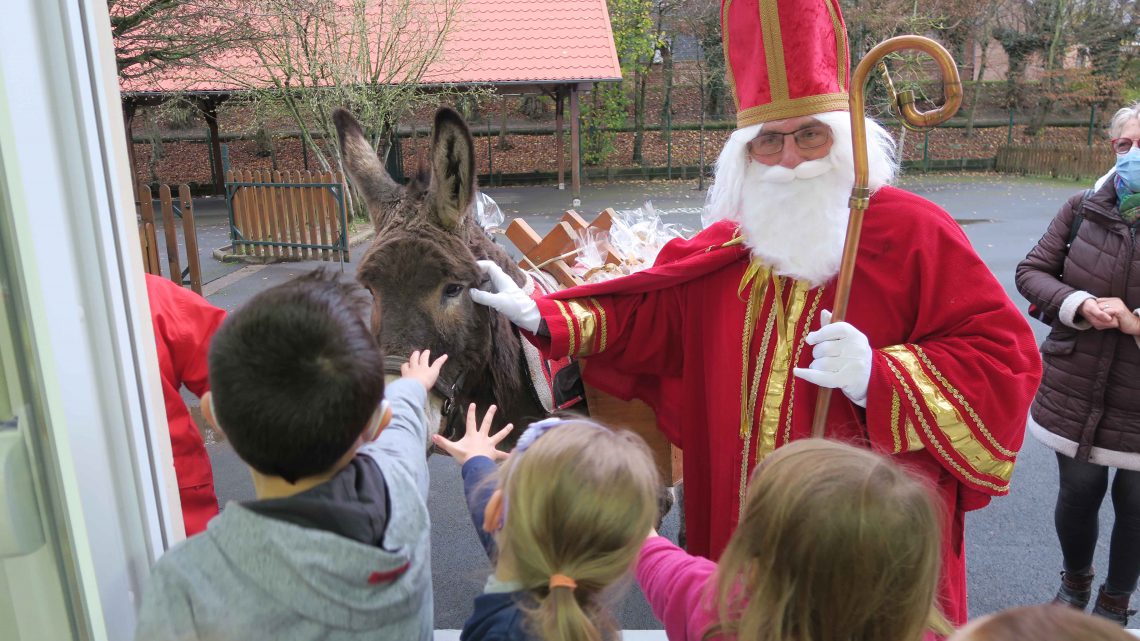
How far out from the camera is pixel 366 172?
278 centimetres

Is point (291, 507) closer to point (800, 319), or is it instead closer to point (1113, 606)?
point (800, 319)

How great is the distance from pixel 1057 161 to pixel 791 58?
24.5 m

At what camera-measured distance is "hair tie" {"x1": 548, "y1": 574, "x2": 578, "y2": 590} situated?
1.18 meters

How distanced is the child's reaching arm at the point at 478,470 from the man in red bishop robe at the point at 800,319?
72cm

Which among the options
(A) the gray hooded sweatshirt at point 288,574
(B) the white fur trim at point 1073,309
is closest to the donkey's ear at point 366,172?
(A) the gray hooded sweatshirt at point 288,574

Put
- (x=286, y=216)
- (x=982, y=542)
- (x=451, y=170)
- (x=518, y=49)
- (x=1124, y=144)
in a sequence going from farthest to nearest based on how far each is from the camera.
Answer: (x=518, y=49) < (x=286, y=216) < (x=982, y=542) < (x=1124, y=144) < (x=451, y=170)

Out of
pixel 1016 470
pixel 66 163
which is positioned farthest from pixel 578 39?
pixel 66 163

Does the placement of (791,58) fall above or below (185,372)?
above

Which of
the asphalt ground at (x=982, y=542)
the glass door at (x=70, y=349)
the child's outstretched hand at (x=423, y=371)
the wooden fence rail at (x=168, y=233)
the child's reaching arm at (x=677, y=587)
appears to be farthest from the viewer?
the wooden fence rail at (x=168, y=233)

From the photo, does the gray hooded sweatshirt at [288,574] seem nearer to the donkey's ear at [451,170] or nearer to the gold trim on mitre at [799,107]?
the donkey's ear at [451,170]

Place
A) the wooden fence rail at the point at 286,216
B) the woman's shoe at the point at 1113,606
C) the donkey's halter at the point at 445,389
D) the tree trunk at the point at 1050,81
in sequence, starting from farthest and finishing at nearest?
the tree trunk at the point at 1050,81
the wooden fence rail at the point at 286,216
the woman's shoe at the point at 1113,606
the donkey's halter at the point at 445,389

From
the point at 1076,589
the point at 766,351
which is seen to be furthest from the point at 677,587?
the point at 1076,589

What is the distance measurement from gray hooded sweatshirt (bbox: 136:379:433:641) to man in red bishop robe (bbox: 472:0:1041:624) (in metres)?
1.20

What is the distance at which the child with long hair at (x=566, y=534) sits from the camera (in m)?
1.19
